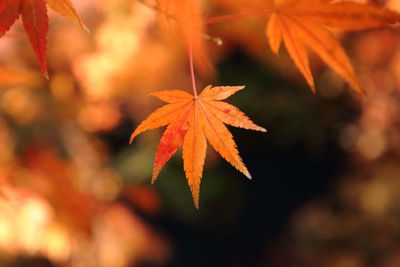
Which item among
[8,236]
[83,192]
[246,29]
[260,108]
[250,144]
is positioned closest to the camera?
[8,236]

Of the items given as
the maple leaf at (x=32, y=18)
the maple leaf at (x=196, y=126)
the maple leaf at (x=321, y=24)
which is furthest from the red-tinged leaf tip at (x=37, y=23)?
the maple leaf at (x=321, y=24)

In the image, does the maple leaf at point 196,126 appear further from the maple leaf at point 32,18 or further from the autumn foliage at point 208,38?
the maple leaf at point 32,18

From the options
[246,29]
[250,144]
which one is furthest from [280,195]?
[246,29]

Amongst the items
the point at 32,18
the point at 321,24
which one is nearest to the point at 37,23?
the point at 32,18

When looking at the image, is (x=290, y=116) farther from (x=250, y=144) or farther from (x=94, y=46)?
(x=94, y=46)

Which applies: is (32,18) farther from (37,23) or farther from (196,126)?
(196,126)

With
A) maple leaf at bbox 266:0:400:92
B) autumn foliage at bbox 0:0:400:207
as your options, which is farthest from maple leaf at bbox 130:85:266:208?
maple leaf at bbox 266:0:400:92

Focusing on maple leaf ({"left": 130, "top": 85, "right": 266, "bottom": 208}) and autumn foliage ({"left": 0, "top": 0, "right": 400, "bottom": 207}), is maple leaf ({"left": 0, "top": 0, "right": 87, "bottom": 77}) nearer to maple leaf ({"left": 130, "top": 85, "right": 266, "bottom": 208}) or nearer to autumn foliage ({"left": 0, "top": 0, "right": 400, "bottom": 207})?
autumn foliage ({"left": 0, "top": 0, "right": 400, "bottom": 207})
